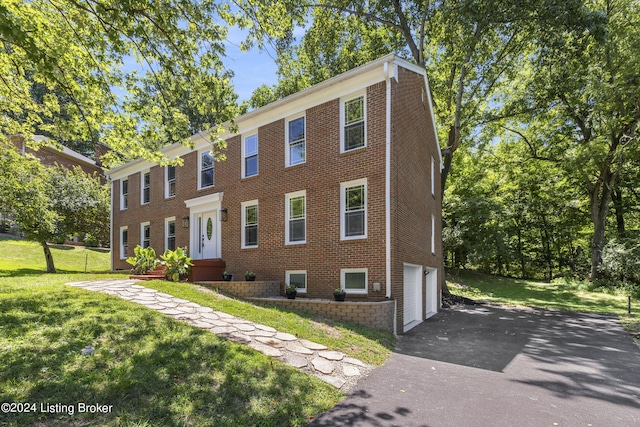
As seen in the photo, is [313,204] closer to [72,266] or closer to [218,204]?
[218,204]

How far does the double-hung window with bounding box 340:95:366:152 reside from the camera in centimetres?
958

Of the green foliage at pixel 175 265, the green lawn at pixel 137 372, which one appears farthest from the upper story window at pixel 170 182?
the green lawn at pixel 137 372

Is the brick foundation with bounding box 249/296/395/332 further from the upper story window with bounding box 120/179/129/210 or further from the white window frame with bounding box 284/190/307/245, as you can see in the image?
the upper story window with bounding box 120/179/129/210

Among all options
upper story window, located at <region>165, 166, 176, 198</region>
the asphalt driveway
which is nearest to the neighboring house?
upper story window, located at <region>165, 166, 176, 198</region>

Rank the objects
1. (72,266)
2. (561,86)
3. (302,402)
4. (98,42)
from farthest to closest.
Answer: (72,266)
(561,86)
(98,42)
(302,402)

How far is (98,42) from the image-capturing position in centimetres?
675

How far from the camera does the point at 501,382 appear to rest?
5.32 meters

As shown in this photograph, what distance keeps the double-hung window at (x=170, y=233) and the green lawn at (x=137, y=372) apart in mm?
8044

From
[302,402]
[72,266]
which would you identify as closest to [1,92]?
[302,402]

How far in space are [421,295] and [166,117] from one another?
924 cm

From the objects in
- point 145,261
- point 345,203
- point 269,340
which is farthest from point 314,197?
point 145,261

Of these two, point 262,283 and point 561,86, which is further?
point 561,86

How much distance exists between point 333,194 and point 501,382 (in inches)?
238

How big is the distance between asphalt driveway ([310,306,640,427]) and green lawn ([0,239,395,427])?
2.05 feet
